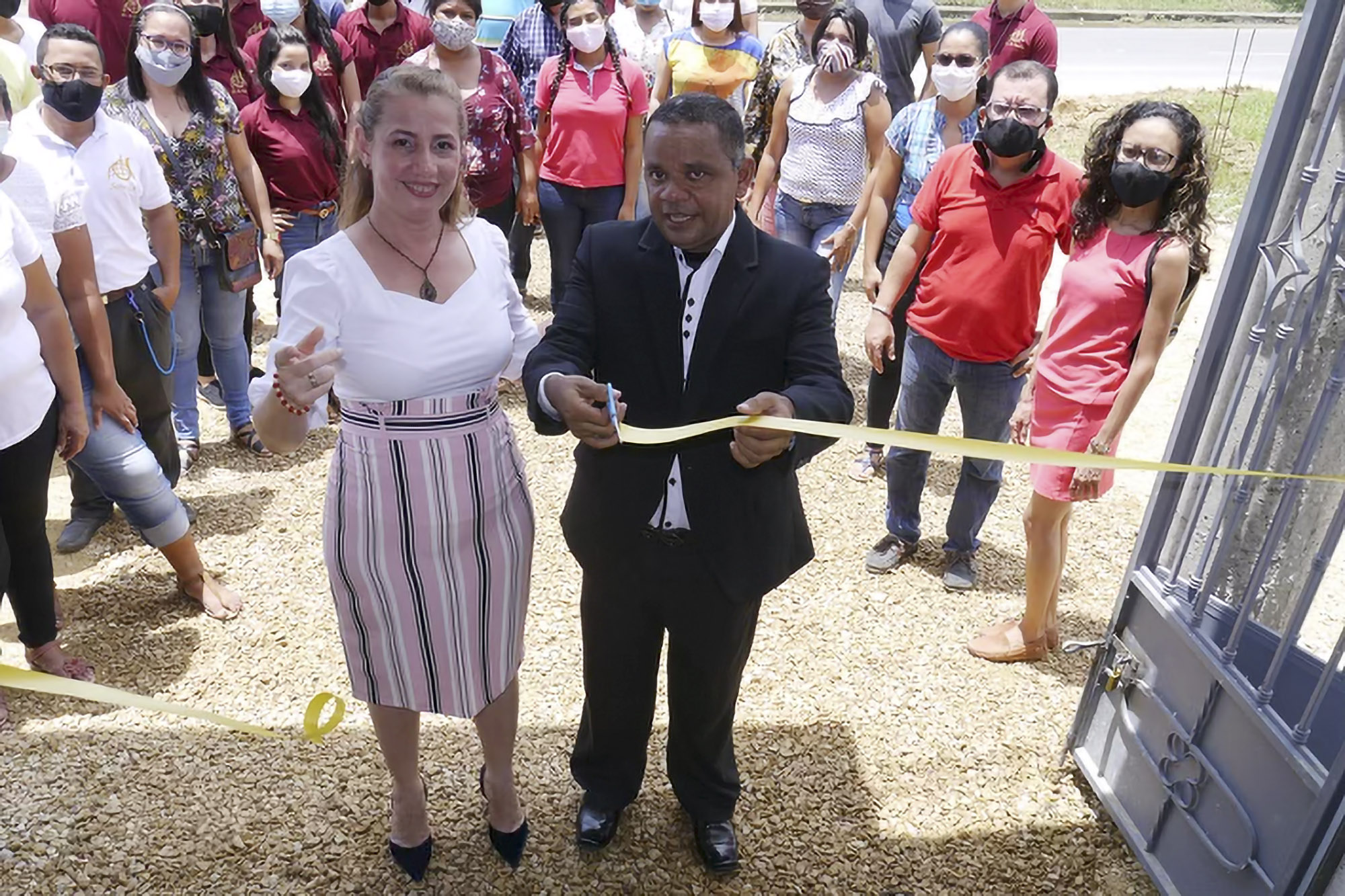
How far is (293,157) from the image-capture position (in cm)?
553

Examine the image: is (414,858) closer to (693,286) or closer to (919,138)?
(693,286)

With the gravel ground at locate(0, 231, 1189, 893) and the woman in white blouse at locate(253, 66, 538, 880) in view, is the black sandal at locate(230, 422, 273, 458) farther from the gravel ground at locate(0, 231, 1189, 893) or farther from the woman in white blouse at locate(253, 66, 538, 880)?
the woman in white blouse at locate(253, 66, 538, 880)

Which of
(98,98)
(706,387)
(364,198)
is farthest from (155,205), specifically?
(706,387)

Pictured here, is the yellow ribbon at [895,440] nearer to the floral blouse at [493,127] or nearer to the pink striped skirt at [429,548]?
the pink striped skirt at [429,548]

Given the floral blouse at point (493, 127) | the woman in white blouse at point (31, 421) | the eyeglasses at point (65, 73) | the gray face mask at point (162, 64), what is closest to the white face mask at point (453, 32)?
the floral blouse at point (493, 127)

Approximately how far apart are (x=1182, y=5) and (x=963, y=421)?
33.0m

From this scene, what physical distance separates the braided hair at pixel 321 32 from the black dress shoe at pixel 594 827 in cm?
471

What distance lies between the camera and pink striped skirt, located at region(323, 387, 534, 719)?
260 centimetres

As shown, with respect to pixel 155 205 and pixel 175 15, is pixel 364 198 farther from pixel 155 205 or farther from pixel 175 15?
pixel 175 15

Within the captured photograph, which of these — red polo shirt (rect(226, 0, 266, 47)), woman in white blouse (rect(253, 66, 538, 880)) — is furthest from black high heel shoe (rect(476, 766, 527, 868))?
red polo shirt (rect(226, 0, 266, 47))

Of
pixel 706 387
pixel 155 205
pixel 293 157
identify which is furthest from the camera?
pixel 293 157

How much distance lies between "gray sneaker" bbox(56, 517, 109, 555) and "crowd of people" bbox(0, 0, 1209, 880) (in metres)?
0.02

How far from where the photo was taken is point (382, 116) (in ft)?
8.11

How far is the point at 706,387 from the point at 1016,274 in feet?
6.52
